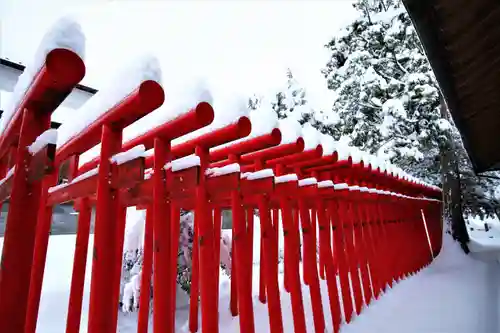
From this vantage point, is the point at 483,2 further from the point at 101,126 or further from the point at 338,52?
the point at 338,52

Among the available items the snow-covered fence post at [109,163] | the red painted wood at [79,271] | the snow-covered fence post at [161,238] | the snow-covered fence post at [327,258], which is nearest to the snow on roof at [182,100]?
the snow-covered fence post at [161,238]

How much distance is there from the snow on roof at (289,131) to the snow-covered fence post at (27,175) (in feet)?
5.52

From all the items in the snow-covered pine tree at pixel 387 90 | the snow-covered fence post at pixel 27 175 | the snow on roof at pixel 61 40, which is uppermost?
the snow-covered pine tree at pixel 387 90

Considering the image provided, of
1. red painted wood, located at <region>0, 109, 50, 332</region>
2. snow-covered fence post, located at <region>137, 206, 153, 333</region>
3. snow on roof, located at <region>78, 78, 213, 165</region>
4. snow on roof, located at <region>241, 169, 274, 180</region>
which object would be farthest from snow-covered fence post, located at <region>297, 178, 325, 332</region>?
red painted wood, located at <region>0, 109, 50, 332</region>

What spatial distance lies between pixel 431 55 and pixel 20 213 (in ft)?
9.10

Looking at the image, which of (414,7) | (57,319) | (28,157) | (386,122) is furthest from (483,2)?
(386,122)

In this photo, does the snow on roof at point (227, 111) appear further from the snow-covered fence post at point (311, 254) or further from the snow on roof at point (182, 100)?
the snow-covered fence post at point (311, 254)

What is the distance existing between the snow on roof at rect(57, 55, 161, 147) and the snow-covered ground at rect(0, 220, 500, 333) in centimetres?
239

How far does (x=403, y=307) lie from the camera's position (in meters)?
3.78

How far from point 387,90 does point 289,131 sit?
8627 millimetres

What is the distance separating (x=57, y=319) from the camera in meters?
3.26

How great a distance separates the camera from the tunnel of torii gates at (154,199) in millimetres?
973

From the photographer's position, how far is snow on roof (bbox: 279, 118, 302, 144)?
2.48 meters

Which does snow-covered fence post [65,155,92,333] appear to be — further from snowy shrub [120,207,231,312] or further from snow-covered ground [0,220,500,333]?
snowy shrub [120,207,231,312]
